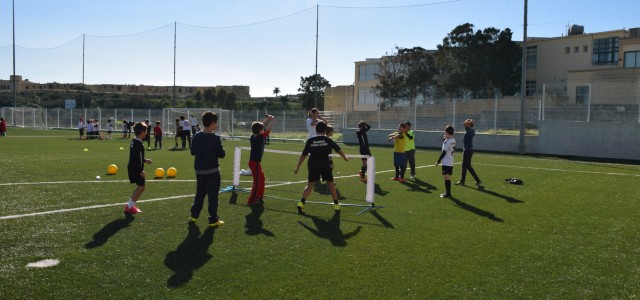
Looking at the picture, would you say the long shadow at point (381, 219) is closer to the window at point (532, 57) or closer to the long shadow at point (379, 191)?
the long shadow at point (379, 191)

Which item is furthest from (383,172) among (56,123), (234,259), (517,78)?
(56,123)

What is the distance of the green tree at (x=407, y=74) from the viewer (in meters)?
49.2

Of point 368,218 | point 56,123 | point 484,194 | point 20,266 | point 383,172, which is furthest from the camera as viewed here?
point 56,123

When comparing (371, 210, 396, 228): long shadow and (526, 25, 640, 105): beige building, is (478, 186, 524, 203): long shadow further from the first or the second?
(526, 25, 640, 105): beige building

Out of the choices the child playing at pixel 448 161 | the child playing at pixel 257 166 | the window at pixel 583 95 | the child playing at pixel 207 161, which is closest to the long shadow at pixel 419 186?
the child playing at pixel 448 161

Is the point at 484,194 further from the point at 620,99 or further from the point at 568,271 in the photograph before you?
the point at 620,99

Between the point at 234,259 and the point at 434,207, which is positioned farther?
the point at 434,207

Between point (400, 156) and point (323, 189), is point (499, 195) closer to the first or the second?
point (400, 156)

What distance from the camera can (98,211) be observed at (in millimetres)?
8898

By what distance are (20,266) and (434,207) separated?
7.02 m

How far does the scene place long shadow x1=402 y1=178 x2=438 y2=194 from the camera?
12367 mm

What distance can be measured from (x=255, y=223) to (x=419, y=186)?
5.99 meters

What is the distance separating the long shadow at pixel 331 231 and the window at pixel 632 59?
136 feet

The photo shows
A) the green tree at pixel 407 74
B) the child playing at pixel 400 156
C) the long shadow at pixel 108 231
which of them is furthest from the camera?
the green tree at pixel 407 74
